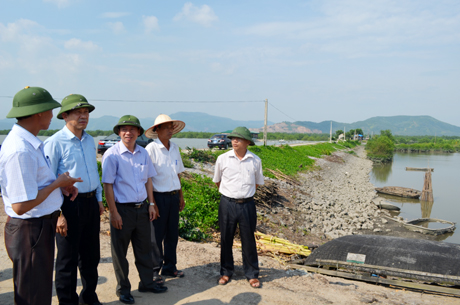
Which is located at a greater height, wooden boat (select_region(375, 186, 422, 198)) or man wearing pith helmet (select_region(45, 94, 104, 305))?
man wearing pith helmet (select_region(45, 94, 104, 305))

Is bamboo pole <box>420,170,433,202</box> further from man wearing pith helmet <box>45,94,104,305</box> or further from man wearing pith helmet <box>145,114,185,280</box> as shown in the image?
man wearing pith helmet <box>45,94,104,305</box>

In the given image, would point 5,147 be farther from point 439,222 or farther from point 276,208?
point 439,222

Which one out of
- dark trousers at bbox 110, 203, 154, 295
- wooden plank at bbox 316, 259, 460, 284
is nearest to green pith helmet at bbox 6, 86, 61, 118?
dark trousers at bbox 110, 203, 154, 295

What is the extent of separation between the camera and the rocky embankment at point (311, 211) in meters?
10.1

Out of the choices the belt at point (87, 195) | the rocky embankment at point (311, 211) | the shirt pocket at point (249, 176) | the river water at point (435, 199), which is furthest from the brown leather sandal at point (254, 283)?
the river water at point (435, 199)

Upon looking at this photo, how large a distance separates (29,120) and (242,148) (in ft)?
8.32

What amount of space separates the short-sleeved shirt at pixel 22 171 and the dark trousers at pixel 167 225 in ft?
5.45

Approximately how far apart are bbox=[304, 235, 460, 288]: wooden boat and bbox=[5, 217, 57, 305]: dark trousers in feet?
15.3

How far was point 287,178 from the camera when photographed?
16.8 metres

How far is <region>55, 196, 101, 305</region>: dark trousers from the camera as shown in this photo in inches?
117

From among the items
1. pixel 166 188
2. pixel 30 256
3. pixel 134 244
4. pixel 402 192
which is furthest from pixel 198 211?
pixel 402 192

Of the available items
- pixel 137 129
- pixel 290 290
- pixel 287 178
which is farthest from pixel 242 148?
pixel 287 178

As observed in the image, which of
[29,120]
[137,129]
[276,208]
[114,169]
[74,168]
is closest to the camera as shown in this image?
[29,120]

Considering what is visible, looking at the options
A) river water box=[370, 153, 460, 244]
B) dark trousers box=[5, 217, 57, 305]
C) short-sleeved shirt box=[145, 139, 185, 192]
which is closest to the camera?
dark trousers box=[5, 217, 57, 305]
